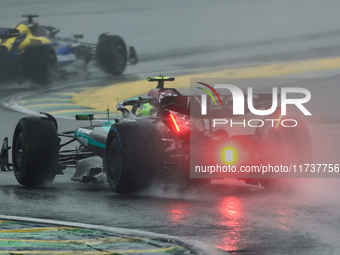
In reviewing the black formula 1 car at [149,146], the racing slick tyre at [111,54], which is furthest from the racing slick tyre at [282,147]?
the racing slick tyre at [111,54]

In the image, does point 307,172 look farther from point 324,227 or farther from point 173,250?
point 173,250

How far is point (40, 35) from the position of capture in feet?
88.6

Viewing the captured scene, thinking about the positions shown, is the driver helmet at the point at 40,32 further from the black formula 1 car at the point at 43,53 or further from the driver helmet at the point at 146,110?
the driver helmet at the point at 146,110

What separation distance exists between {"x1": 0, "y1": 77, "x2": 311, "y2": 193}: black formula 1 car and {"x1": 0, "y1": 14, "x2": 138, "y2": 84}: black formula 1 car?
13.8 meters

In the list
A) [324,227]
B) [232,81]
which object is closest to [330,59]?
[232,81]

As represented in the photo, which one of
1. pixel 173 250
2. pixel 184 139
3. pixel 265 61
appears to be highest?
pixel 265 61

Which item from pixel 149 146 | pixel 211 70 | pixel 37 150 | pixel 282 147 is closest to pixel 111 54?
pixel 211 70

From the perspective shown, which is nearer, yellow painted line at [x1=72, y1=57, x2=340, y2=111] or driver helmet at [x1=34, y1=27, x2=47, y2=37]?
yellow painted line at [x1=72, y1=57, x2=340, y2=111]

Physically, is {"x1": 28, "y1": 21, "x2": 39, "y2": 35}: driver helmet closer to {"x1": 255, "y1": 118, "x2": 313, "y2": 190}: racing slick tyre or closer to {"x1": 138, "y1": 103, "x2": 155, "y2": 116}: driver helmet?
{"x1": 138, "y1": 103, "x2": 155, "y2": 116}: driver helmet

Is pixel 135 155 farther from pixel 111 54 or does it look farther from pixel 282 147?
pixel 111 54

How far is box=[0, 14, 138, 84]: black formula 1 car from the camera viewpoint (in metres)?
25.8

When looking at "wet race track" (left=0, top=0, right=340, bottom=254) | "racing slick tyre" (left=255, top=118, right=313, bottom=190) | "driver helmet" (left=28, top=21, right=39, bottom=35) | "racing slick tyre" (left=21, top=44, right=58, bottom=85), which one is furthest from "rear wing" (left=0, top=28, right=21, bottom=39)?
"racing slick tyre" (left=255, top=118, right=313, bottom=190)

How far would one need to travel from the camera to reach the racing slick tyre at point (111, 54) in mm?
26891

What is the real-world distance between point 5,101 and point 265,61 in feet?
30.6
